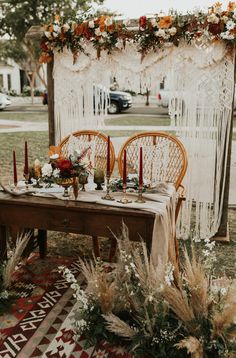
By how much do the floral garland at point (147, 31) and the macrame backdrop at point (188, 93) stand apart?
0.25ft

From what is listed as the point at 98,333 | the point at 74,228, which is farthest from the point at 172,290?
the point at 74,228

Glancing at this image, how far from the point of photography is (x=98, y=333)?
2551 mm

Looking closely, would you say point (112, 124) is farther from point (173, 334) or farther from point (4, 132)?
point (173, 334)

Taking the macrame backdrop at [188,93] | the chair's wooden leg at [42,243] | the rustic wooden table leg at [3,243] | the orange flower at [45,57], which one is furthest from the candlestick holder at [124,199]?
the orange flower at [45,57]

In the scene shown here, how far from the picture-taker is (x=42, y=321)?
284 centimetres

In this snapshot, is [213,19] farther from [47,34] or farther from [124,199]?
[124,199]

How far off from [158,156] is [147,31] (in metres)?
1.15

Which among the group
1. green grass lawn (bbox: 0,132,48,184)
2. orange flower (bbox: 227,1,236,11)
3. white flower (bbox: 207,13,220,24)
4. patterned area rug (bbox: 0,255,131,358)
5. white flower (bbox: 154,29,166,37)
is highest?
orange flower (bbox: 227,1,236,11)

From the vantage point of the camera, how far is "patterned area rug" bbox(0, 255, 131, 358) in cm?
252

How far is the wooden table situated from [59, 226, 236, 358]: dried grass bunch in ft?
0.92

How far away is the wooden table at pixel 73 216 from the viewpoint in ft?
8.98

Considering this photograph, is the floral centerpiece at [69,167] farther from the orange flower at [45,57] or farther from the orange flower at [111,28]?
the orange flower at [45,57]

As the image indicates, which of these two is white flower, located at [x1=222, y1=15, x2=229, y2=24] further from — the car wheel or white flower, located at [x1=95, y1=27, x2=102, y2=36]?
the car wheel

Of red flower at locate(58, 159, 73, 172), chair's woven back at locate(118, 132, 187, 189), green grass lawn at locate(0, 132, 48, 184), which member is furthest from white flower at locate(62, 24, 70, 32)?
green grass lawn at locate(0, 132, 48, 184)
